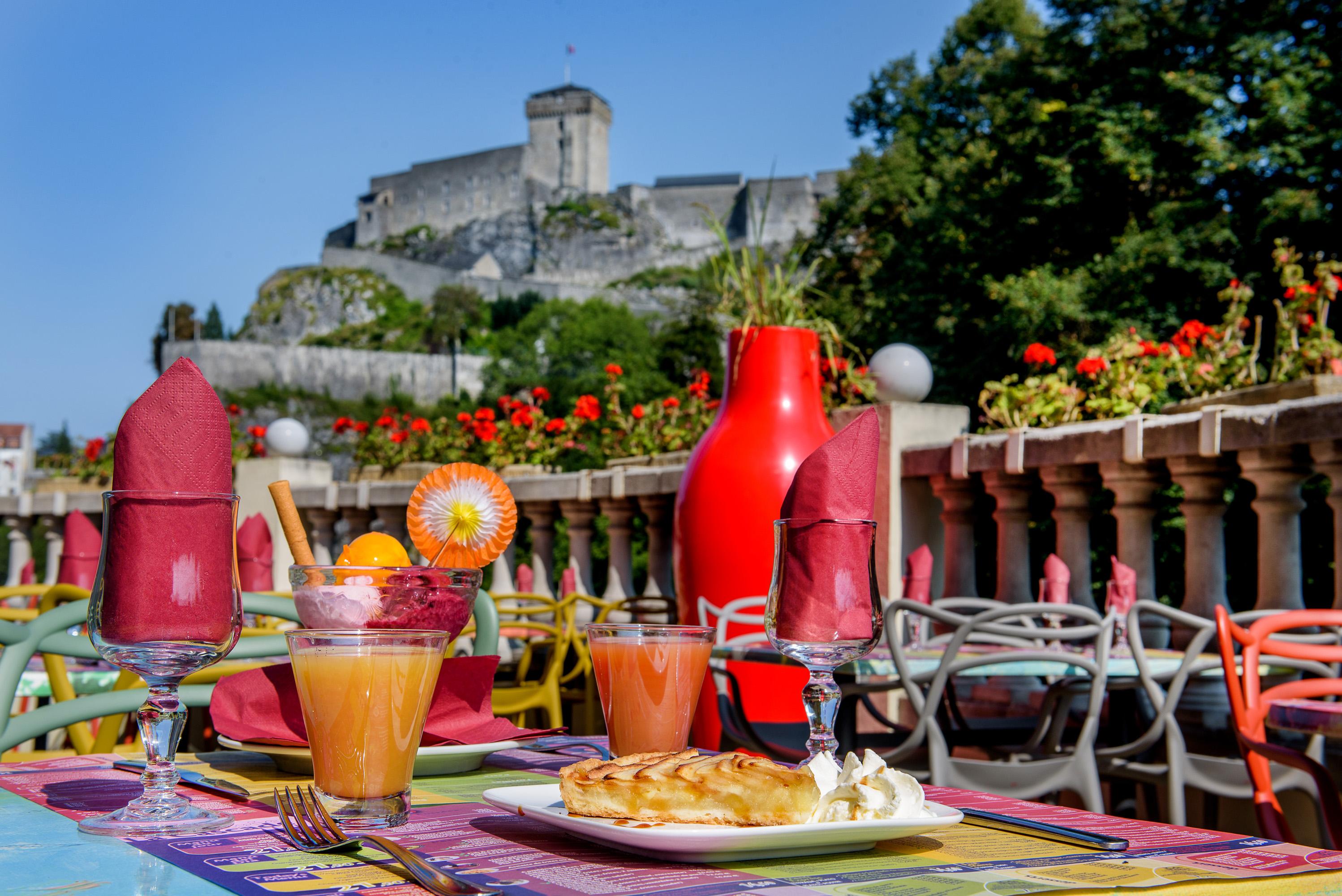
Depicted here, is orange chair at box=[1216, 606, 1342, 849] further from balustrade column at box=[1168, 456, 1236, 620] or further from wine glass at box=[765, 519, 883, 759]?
balustrade column at box=[1168, 456, 1236, 620]

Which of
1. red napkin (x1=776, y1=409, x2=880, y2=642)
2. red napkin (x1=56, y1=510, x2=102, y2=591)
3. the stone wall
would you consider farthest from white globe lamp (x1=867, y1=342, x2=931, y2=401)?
the stone wall

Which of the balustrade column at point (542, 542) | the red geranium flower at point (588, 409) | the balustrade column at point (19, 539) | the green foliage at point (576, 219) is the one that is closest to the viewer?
the balustrade column at point (542, 542)

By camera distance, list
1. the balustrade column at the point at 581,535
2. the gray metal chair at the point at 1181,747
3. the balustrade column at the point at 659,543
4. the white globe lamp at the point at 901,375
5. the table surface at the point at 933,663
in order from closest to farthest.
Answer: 1. the gray metal chair at the point at 1181,747
2. the table surface at the point at 933,663
3. the white globe lamp at the point at 901,375
4. the balustrade column at the point at 659,543
5. the balustrade column at the point at 581,535

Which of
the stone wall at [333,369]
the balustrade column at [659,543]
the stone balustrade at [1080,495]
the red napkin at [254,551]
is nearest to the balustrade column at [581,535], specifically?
the stone balustrade at [1080,495]

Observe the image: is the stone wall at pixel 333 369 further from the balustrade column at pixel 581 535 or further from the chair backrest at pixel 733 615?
the chair backrest at pixel 733 615

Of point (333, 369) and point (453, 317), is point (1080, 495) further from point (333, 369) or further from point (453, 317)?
point (453, 317)

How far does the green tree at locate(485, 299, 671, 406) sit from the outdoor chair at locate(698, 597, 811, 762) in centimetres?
4127

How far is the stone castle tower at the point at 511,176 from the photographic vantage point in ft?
213

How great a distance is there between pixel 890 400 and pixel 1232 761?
1.93m

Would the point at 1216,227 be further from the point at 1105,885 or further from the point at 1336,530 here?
the point at 1105,885

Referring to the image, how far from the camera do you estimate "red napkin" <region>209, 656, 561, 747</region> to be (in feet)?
3.69

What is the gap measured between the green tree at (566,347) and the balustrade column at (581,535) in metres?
39.1

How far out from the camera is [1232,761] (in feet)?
8.29

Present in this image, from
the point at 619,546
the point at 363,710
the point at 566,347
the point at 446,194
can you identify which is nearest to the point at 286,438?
the point at 619,546
